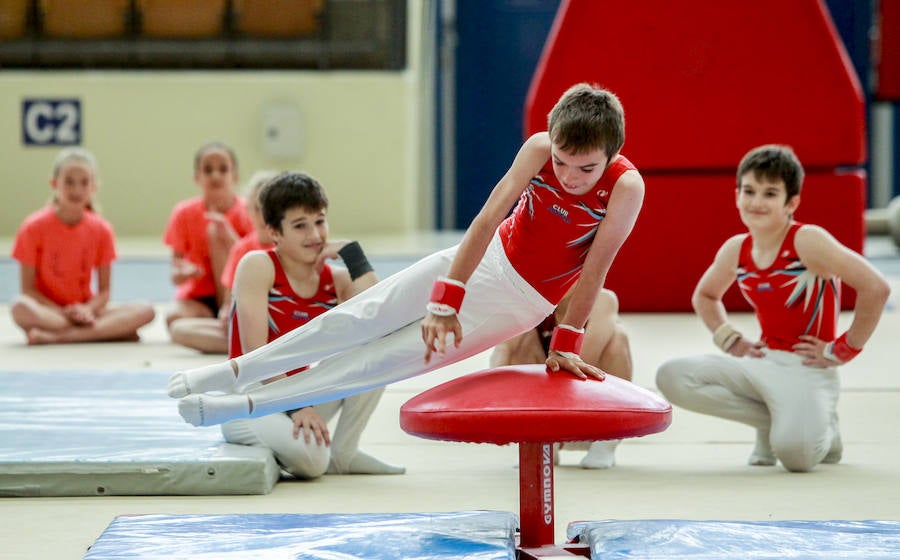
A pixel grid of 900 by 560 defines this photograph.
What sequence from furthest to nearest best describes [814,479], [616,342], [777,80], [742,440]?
[777,80]
[742,440]
[616,342]
[814,479]

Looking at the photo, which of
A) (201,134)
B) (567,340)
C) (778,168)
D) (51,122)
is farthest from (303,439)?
(51,122)

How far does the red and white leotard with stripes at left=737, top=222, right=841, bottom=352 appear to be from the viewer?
154 inches

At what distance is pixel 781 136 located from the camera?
7.56 meters

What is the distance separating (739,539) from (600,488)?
0.80m

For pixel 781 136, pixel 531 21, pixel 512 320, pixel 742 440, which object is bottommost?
pixel 742 440

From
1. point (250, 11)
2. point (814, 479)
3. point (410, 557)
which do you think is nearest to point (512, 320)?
point (410, 557)

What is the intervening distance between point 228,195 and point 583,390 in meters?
4.20

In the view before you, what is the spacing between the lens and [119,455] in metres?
3.59

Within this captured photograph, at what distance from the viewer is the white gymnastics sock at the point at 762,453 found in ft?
12.9

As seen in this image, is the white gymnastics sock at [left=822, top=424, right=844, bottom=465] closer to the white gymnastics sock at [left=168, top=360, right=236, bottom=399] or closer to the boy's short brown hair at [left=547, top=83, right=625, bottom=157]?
the boy's short brown hair at [left=547, top=83, right=625, bottom=157]

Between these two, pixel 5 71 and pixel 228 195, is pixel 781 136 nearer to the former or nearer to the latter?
pixel 228 195

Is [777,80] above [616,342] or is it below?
above

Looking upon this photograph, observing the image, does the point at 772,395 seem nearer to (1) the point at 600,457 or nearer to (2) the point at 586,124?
(1) the point at 600,457

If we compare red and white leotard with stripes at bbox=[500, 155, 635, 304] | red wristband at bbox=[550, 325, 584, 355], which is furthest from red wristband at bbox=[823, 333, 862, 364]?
red wristband at bbox=[550, 325, 584, 355]
